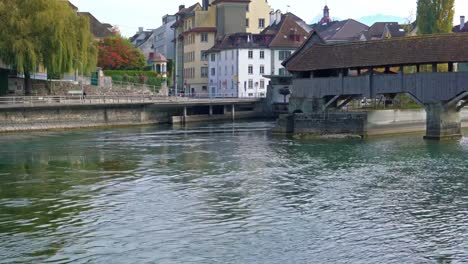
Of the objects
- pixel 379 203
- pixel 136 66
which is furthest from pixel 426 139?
pixel 136 66

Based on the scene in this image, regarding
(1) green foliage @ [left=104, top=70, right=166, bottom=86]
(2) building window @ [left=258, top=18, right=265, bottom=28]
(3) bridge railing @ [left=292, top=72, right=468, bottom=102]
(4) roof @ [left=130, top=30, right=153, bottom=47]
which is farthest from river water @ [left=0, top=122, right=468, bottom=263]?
(4) roof @ [left=130, top=30, right=153, bottom=47]

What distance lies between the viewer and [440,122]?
4094cm

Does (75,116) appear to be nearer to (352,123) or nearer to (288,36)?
(352,123)

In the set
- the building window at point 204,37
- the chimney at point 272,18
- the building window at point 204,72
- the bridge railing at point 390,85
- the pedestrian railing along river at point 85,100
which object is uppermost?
the chimney at point 272,18

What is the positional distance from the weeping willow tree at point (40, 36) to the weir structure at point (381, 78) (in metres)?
16.2

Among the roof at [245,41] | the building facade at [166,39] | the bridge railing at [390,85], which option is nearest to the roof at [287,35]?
the roof at [245,41]

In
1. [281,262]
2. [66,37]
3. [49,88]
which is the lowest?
[281,262]

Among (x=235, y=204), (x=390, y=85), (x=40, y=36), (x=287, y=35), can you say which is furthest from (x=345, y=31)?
(x=235, y=204)

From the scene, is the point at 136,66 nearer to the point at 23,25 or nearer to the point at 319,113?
the point at 23,25

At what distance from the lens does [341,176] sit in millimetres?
27203

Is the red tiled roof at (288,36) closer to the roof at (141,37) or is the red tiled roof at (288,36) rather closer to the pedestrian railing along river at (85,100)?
the pedestrian railing along river at (85,100)

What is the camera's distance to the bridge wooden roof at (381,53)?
40.4m

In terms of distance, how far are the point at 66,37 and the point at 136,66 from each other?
2875 cm

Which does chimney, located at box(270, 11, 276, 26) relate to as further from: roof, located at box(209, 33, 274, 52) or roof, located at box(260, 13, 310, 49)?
roof, located at box(209, 33, 274, 52)
